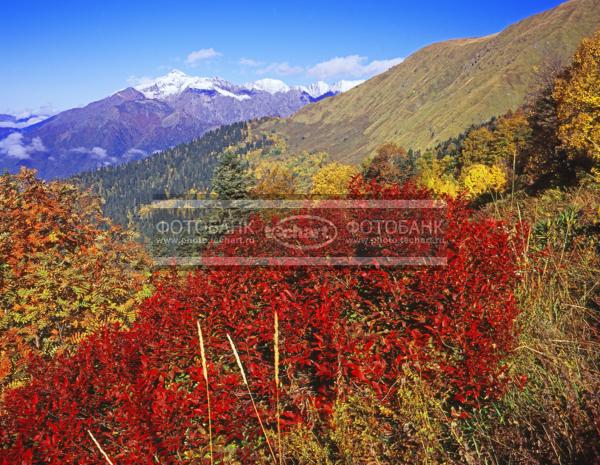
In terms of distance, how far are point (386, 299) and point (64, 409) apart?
404 cm

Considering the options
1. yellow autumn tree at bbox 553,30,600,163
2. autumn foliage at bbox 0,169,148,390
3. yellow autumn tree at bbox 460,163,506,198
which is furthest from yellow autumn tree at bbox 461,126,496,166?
autumn foliage at bbox 0,169,148,390

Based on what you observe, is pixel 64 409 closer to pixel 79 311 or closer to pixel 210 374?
pixel 210 374

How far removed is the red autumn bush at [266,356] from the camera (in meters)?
3.85

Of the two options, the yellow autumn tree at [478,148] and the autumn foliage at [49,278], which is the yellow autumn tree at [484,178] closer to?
the yellow autumn tree at [478,148]

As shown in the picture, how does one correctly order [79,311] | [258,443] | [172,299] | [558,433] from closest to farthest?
[558,433]
[258,443]
[172,299]
[79,311]

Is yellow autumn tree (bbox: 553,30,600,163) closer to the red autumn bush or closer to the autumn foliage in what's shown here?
the red autumn bush

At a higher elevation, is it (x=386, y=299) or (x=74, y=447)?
(x=386, y=299)

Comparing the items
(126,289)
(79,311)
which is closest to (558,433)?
(79,311)

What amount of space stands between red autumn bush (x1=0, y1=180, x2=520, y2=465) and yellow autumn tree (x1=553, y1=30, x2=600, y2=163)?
20.5 metres

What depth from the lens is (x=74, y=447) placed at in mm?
3824

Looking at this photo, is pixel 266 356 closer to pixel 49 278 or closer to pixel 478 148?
pixel 49 278

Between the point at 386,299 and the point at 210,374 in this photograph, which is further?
the point at 386,299

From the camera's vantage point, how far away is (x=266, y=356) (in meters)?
5.10

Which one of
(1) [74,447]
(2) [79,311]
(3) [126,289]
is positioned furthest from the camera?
(3) [126,289]
